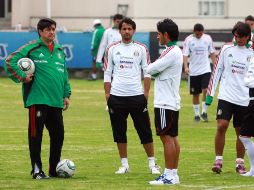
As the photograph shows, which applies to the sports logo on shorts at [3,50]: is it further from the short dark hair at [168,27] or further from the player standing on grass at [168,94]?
the short dark hair at [168,27]

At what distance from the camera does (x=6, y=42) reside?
37531 mm

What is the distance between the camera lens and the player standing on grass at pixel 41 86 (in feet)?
48.8

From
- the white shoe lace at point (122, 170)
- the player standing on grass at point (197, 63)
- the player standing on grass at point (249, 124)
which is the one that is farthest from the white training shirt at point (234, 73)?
the player standing on grass at point (197, 63)

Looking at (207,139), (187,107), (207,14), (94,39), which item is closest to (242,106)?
(207,139)

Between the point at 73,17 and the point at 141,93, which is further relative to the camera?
the point at 73,17

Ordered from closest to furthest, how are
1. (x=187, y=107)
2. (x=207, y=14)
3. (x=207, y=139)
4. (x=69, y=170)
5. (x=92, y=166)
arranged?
(x=69, y=170)
(x=92, y=166)
(x=207, y=139)
(x=187, y=107)
(x=207, y=14)

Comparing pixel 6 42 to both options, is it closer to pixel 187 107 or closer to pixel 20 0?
pixel 187 107

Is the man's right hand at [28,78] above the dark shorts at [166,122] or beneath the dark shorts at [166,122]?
above

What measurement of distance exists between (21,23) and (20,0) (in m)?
1.34

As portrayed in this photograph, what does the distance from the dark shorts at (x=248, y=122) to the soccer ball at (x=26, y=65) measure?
299 centimetres

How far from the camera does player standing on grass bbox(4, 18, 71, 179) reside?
14867mm

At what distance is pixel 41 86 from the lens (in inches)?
586

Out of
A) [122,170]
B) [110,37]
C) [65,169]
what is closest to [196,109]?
[110,37]

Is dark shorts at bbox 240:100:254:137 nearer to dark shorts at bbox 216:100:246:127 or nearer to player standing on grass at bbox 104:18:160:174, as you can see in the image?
dark shorts at bbox 216:100:246:127
